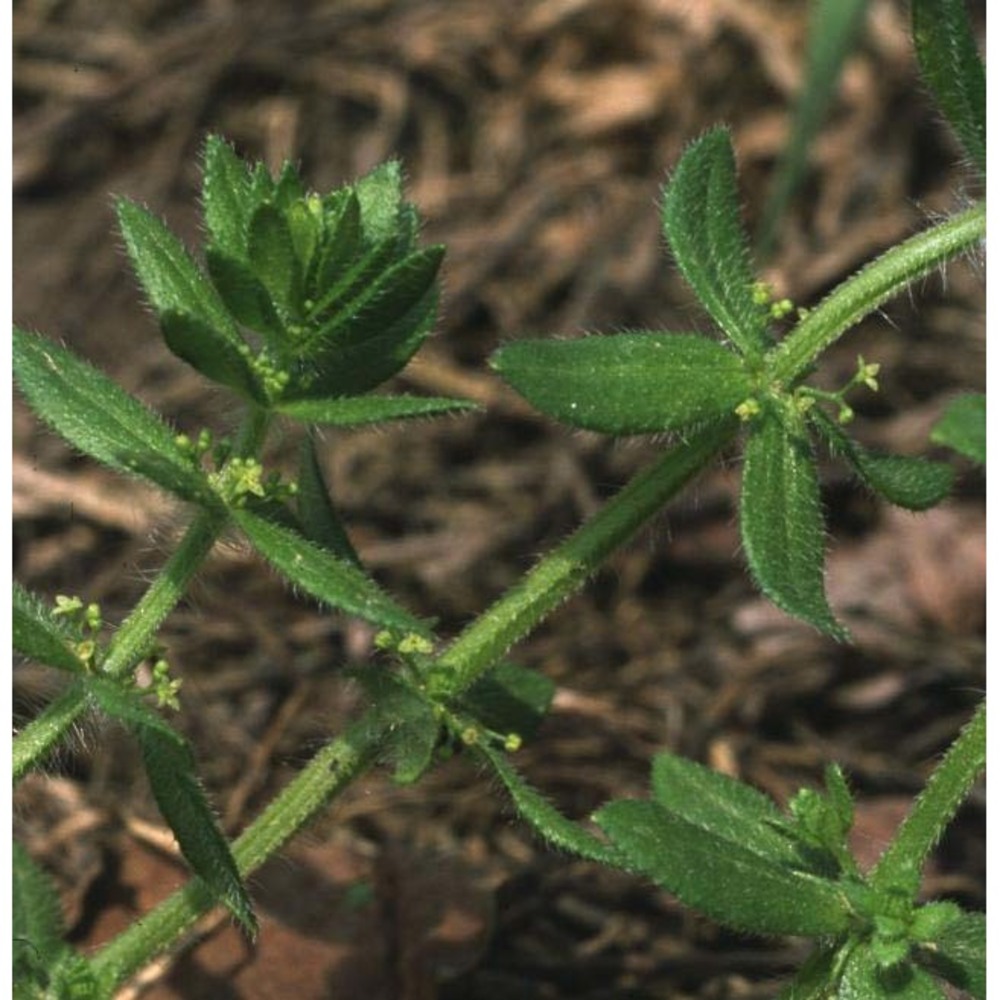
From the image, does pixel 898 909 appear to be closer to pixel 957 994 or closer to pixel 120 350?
pixel 957 994

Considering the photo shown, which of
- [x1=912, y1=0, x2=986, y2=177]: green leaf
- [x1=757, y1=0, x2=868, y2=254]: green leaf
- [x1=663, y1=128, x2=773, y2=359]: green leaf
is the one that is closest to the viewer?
[x1=912, y1=0, x2=986, y2=177]: green leaf

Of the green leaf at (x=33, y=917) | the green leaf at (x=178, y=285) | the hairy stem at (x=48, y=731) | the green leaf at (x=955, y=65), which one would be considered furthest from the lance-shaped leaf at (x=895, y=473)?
the green leaf at (x=33, y=917)

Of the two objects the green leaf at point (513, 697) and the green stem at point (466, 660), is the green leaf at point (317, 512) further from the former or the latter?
the green leaf at point (513, 697)

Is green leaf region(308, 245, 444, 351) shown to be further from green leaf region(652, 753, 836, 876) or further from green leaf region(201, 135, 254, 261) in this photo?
green leaf region(652, 753, 836, 876)

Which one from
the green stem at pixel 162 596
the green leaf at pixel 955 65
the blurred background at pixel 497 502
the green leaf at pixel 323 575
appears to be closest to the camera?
the green leaf at pixel 323 575

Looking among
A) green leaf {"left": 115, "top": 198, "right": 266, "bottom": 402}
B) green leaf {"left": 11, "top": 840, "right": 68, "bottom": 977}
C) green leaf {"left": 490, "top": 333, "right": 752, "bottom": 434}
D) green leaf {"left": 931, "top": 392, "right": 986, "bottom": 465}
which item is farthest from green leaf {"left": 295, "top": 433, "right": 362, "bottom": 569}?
green leaf {"left": 931, "top": 392, "right": 986, "bottom": 465}

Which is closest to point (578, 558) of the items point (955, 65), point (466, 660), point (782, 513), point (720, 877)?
point (466, 660)
